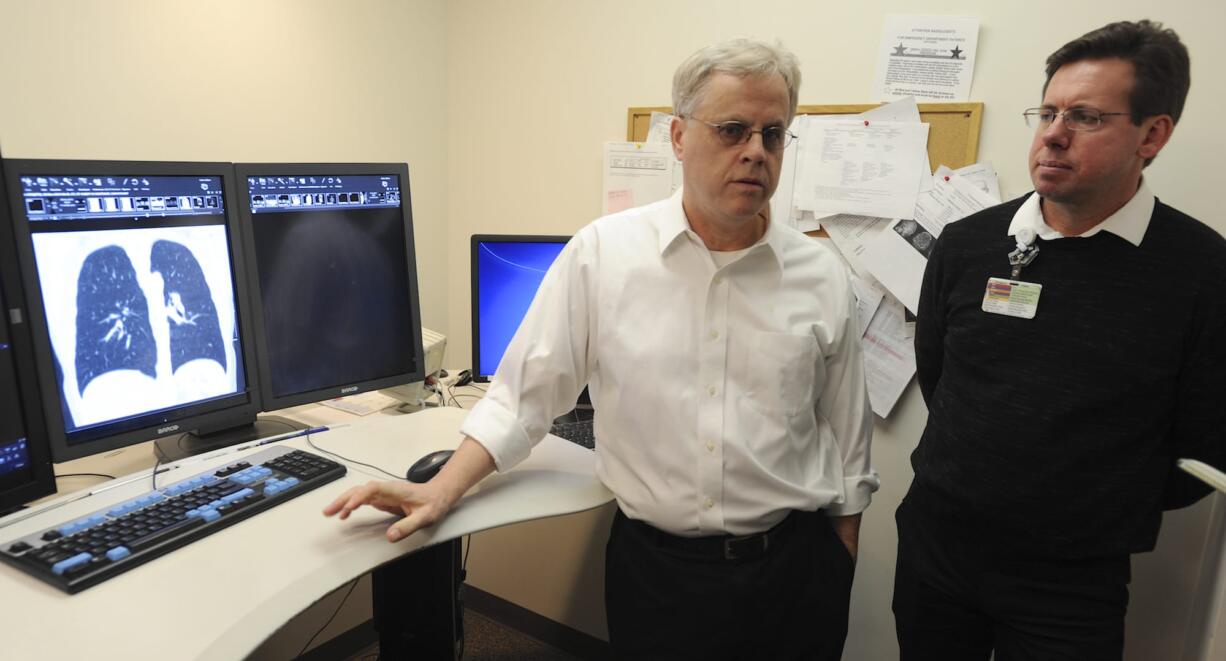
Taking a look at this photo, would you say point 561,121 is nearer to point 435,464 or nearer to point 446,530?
point 435,464

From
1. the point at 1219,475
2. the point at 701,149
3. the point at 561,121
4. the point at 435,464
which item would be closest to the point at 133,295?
the point at 435,464

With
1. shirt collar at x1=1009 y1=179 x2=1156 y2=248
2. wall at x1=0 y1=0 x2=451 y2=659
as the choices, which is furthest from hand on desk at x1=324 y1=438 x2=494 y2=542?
shirt collar at x1=1009 y1=179 x2=1156 y2=248

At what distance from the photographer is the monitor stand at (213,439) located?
58.8 inches

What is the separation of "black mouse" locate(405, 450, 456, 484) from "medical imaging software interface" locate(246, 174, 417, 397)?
0.45 meters

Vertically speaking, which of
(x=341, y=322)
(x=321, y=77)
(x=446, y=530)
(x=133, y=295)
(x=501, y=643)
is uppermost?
(x=321, y=77)

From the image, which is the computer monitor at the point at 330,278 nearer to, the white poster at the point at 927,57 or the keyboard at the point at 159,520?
the keyboard at the point at 159,520

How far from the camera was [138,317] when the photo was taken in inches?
52.7

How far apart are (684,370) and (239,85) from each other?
1.61m

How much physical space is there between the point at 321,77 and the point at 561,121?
2.48ft

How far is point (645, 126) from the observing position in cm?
220

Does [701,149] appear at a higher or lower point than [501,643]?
higher

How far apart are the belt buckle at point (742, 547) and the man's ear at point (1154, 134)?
93 cm

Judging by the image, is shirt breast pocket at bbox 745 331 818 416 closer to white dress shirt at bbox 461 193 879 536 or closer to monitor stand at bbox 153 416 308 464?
white dress shirt at bbox 461 193 879 536

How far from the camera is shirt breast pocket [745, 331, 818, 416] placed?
128 cm
